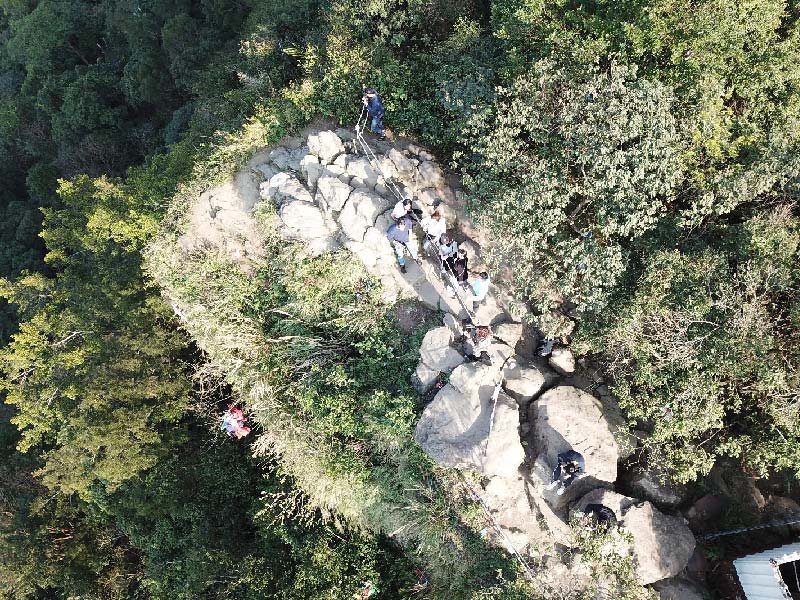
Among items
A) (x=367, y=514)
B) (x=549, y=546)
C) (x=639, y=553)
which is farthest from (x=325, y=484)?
(x=639, y=553)

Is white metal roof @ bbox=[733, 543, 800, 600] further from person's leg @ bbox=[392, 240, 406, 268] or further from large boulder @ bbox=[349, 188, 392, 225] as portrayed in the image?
large boulder @ bbox=[349, 188, 392, 225]

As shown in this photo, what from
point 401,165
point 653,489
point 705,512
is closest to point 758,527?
point 705,512

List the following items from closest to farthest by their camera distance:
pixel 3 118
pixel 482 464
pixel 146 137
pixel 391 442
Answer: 1. pixel 482 464
2. pixel 391 442
3. pixel 146 137
4. pixel 3 118

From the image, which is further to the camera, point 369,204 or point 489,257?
point 369,204

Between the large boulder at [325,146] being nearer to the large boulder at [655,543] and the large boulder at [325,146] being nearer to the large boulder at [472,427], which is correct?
the large boulder at [472,427]

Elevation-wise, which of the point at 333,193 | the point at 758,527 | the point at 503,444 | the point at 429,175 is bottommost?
the point at 758,527

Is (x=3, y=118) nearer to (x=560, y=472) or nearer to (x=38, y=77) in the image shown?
(x=38, y=77)

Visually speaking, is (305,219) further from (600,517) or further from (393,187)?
(600,517)
